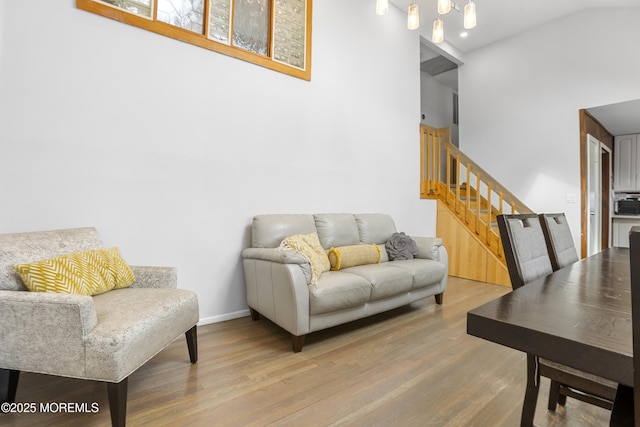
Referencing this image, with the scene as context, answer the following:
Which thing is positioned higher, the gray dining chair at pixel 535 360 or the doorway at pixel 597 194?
the doorway at pixel 597 194

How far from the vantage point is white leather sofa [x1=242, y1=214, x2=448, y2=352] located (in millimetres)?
2023

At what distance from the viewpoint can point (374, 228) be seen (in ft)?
10.6

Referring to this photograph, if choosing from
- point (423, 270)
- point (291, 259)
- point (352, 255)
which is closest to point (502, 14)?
point (423, 270)

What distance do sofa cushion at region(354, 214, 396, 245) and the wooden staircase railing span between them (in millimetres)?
1352

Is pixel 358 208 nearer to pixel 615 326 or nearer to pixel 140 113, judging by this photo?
pixel 140 113

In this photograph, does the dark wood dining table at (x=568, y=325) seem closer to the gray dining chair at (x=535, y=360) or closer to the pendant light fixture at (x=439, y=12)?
the gray dining chair at (x=535, y=360)

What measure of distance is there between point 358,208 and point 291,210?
0.92m

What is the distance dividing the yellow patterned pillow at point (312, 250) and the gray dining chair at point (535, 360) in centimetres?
122

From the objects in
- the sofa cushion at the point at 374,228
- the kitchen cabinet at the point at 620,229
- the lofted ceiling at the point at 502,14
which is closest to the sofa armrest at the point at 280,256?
the sofa cushion at the point at 374,228

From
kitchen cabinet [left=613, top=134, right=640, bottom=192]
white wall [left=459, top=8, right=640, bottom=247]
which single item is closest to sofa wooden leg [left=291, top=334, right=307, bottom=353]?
white wall [left=459, top=8, right=640, bottom=247]

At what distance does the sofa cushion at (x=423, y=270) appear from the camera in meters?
2.65

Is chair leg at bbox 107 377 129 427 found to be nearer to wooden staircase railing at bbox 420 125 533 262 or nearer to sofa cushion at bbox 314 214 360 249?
sofa cushion at bbox 314 214 360 249

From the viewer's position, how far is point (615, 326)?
0.69 m

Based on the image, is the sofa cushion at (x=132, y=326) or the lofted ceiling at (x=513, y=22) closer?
the sofa cushion at (x=132, y=326)
